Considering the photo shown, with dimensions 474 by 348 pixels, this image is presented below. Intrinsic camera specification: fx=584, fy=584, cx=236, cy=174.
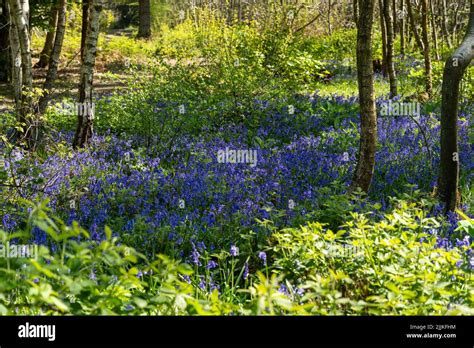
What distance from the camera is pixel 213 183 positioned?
616cm

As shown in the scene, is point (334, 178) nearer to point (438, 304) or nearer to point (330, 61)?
point (438, 304)

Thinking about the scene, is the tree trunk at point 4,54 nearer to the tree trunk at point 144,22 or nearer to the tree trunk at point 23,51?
the tree trunk at point 23,51

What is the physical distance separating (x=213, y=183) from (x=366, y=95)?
1803 millimetres

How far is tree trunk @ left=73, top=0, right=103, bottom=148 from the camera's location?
795 centimetres

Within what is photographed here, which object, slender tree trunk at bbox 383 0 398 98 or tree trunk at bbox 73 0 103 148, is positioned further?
slender tree trunk at bbox 383 0 398 98

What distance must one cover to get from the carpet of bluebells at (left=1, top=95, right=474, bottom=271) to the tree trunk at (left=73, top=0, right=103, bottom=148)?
0.91ft

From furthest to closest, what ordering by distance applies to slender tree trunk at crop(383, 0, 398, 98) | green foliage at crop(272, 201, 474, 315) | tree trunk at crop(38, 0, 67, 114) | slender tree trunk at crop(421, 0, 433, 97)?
slender tree trunk at crop(421, 0, 433, 97)
slender tree trunk at crop(383, 0, 398, 98)
tree trunk at crop(38, 0, 67, 114)
green foliage at crop(272, 201, 474, 315)

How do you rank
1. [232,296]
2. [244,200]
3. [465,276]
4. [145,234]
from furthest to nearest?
[244,200] < [145,234] < [232,296] < [465,276]

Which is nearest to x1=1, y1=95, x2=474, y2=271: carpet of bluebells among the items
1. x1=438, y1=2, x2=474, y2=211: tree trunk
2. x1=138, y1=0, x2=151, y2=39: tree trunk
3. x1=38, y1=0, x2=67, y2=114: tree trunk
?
x1=438, y1=2, x2=474, y2=211: tree trunk

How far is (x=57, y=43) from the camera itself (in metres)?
9.16

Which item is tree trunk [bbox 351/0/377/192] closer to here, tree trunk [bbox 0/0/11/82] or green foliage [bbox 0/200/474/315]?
green foliage [bbox 0/200/474/315]

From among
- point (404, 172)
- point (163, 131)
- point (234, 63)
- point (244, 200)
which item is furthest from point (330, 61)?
point (244, 200)
